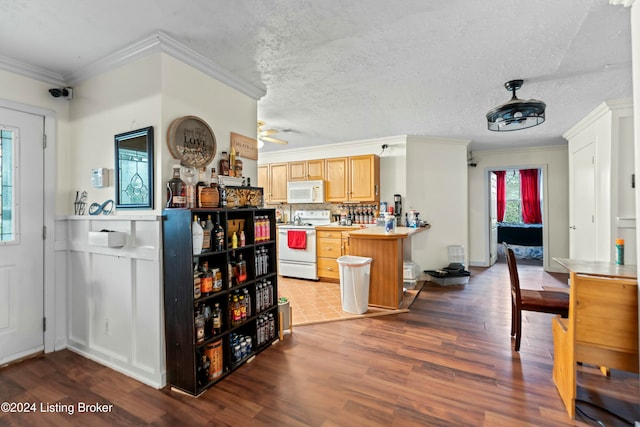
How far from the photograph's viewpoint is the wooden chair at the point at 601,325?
1.60 metres

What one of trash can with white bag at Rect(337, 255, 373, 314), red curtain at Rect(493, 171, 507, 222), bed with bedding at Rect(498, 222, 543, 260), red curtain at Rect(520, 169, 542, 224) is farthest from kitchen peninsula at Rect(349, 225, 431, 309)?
red curtain at Rect(520, 169, 542, 224)

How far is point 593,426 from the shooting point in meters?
1.61

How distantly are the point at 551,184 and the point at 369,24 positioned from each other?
18.9 feet

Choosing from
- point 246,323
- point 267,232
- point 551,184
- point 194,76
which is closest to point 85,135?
point 194,76

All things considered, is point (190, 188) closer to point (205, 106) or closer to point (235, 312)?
point (205, 106)

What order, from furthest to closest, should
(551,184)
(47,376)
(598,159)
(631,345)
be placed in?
1. (551,184)
2. (598,159)
3. (47,376)
4. (631,345)

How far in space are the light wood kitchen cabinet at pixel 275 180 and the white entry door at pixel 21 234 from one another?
3686 millimetres

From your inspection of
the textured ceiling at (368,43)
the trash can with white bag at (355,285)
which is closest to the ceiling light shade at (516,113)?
the textured ceiling at (368,43)

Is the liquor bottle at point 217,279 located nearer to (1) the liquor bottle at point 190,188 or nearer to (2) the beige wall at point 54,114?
(1) the liquor bottle at point 190,188

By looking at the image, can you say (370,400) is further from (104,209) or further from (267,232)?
(104,209)

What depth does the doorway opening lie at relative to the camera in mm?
7211

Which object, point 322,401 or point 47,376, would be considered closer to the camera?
point 322,401

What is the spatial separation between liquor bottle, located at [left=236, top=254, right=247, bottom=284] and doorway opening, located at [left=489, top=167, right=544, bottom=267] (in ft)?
21.3

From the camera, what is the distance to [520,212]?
309 inches
